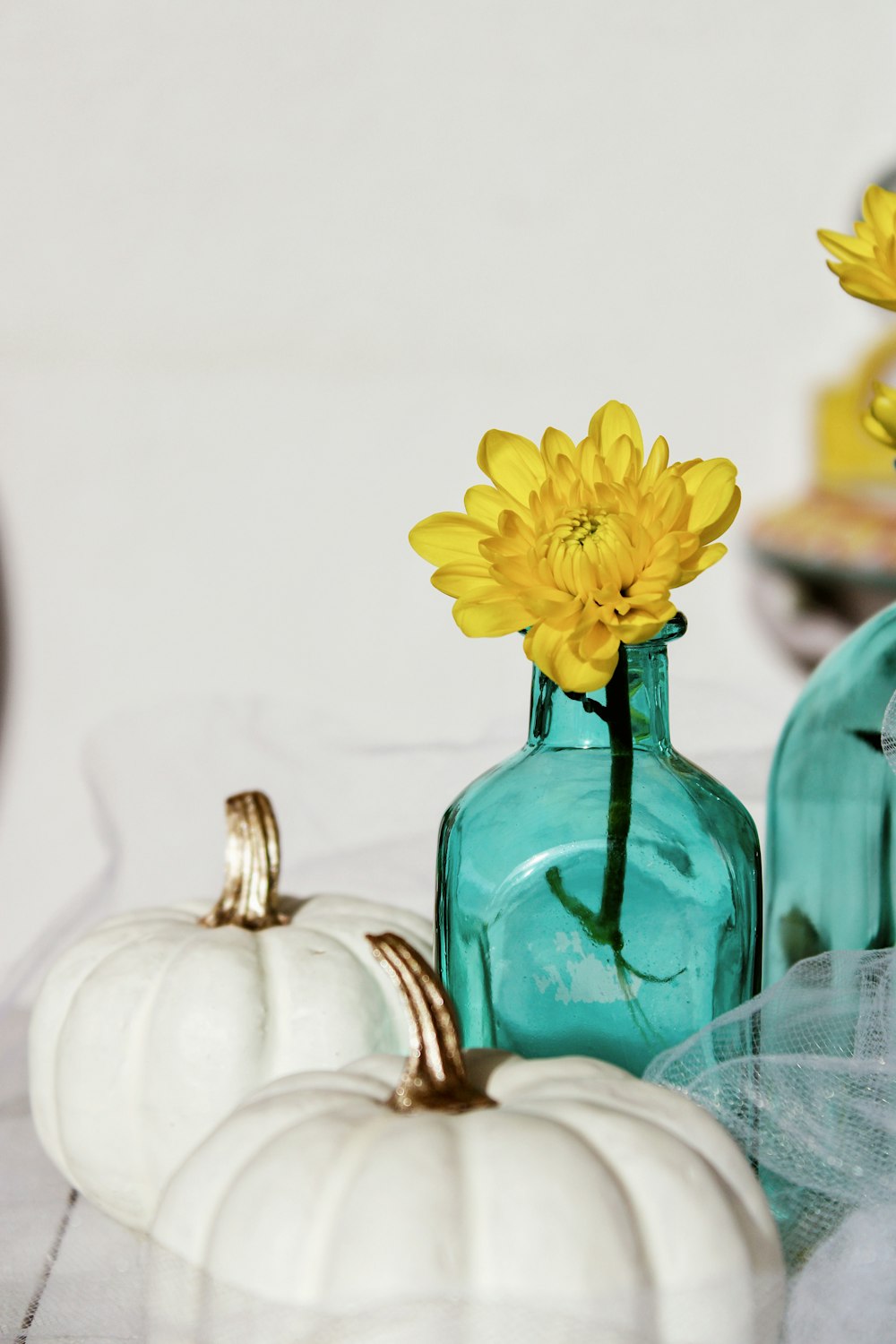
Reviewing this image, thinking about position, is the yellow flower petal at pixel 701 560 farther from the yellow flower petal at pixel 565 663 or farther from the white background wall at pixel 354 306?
the white background wall at pixel 354 306

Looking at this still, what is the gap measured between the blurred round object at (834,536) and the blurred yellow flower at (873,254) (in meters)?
1.00

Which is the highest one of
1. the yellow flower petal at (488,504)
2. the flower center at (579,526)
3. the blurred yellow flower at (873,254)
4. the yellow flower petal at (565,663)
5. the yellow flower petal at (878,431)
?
the blurred yellow flower at (873,254)

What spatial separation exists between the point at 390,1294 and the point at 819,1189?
159 millimetres

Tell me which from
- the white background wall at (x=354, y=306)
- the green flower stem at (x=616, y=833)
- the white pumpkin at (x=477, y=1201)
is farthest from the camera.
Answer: the white background wall at (x=354, y=306)

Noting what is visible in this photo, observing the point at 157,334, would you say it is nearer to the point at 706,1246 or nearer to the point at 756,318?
the point at 756,318

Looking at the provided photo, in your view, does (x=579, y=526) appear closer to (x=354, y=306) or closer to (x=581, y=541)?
(x=581, y=541)

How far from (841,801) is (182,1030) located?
268 millimetres

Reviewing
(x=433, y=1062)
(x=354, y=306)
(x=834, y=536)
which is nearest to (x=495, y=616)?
(x=433, y=1062)

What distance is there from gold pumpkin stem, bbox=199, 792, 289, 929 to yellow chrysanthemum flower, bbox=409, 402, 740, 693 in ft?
0.52

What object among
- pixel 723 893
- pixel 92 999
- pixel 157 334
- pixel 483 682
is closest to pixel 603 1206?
pixel 723 893

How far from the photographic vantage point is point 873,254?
17.2 inches

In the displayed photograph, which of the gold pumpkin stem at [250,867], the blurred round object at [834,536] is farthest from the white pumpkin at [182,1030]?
the blurred round object at [834,536]

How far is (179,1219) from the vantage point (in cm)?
35

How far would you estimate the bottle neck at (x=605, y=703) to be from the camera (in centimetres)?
44
